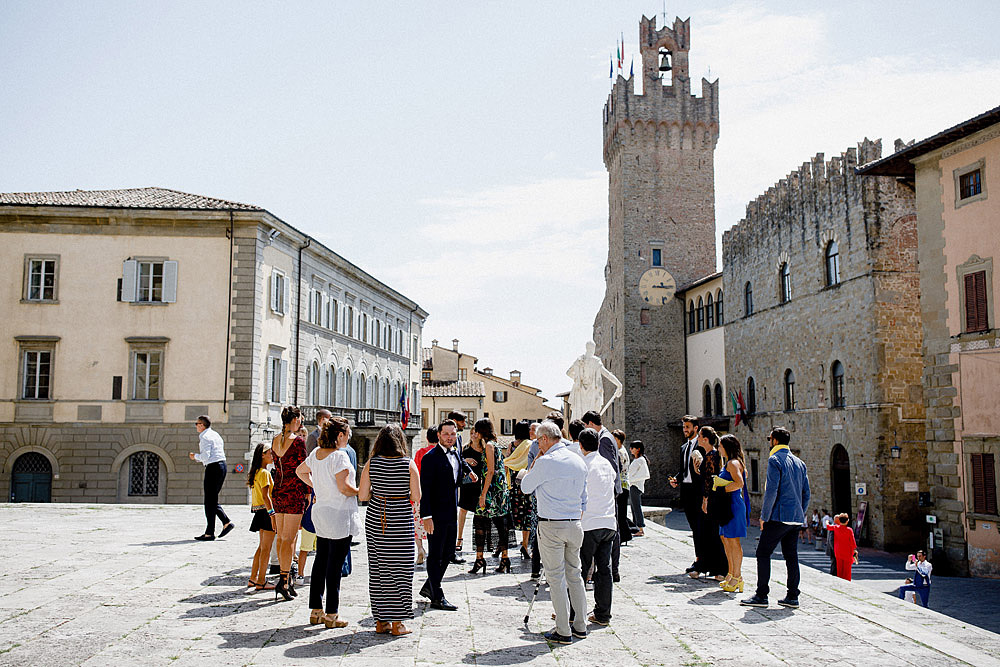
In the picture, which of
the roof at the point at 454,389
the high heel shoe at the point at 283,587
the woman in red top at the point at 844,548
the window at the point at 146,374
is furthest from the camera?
the roof at the point at 454,389

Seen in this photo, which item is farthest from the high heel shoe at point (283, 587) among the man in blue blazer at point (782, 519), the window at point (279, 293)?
the window at point (279, 293)

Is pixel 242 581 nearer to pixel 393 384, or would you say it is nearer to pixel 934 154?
pixel 934 154

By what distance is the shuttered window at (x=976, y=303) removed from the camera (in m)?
18.7

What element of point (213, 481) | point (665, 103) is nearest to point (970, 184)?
point (213, 481)

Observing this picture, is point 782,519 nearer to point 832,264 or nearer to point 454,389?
point 832,264

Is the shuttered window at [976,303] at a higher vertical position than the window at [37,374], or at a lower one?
higher

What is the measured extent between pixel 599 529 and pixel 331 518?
91.5 inches

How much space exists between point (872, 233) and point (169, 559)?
2369 cm

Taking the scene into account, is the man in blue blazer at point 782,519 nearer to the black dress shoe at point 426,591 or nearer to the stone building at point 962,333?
the black dress shoe at point 426,591

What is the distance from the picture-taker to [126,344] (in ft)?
81.6

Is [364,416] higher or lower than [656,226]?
lower

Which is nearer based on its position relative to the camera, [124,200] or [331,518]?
[331,518]

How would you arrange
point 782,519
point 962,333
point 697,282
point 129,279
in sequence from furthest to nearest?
point 697,282
point 129,279
point 962,333
point 782,519

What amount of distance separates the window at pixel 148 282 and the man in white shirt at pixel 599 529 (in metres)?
20.9
